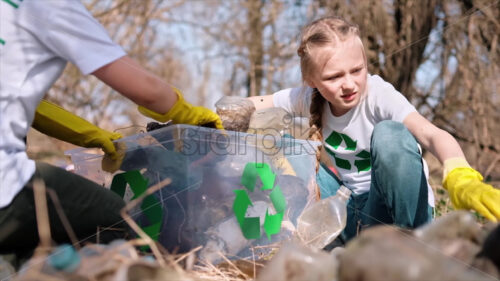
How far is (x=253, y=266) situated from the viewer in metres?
1.43

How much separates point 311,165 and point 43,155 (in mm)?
4492

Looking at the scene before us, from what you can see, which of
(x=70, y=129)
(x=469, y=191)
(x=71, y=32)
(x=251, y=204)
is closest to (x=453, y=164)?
(x=469, y=191)

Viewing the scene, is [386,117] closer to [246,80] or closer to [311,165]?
[311,165]

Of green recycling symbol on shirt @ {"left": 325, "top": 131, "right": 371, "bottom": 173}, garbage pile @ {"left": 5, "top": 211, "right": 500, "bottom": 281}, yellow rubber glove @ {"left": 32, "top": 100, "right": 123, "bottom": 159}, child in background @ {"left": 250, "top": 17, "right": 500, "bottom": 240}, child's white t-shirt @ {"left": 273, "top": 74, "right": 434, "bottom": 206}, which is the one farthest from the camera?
green recycling symbol on shirt @ {"left": 325, "top": 131, "right": 371, "bottom": 173}

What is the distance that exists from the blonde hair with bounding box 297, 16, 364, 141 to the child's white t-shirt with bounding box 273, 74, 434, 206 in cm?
4

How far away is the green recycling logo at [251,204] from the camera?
68.1 inches

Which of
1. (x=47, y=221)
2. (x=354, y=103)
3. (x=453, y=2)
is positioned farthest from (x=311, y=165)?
(x=453, y=2)

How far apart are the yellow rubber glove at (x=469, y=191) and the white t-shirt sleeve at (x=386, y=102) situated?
1.28ft

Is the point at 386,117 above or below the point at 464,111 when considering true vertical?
above

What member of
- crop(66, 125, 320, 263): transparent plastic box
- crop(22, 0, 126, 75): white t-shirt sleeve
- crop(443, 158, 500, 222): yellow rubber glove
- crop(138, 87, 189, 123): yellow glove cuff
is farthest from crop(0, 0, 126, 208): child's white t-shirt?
crop(443, 158, 500, 222): yellow rubber glove

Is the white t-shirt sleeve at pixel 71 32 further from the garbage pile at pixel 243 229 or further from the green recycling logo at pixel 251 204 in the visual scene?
the green recycling logo at pixel 251 204

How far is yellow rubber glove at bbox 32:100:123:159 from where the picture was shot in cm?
172

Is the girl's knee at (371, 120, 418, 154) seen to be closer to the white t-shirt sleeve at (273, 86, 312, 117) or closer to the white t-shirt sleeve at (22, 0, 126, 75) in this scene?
the white t-shirt sleeve at (273, 86, 312, 117)

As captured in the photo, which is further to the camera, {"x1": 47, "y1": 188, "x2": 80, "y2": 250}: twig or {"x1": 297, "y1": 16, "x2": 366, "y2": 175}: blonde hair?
{"x1": 297, "y1": 16, "x2": 366, "y2": 175}: blonde hair
